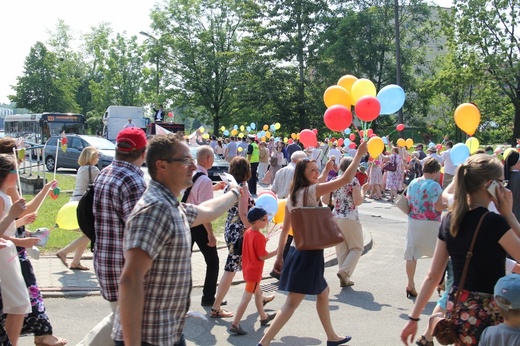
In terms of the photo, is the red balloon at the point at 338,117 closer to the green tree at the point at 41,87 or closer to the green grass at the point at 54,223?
the green grass at the point at 54,223

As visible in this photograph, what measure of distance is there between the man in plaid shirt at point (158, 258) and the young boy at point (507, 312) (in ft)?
5.43

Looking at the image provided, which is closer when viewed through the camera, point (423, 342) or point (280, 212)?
point (423, 342)

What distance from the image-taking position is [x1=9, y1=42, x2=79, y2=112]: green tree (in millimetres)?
60719

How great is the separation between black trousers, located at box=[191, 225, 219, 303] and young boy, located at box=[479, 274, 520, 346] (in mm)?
4150

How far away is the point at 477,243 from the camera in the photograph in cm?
335

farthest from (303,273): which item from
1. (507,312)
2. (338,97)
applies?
(338,97)

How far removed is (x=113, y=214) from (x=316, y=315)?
375cm

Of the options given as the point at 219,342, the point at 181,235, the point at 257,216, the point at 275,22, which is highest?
the point at 275,22

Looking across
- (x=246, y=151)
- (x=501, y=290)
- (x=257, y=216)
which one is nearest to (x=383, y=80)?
(x=246, y=151)

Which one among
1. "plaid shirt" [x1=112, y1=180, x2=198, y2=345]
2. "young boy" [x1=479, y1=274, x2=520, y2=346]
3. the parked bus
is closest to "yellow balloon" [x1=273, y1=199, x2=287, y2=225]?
"young boy" [x1=479, y1=274, x2=520, y2=346]

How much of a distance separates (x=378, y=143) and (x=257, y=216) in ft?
10.3

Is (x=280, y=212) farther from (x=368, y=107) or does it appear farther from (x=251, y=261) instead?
(x=368, y=107)

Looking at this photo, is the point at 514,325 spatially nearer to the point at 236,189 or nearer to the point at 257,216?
the point at 236,189

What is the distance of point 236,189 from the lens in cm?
357
